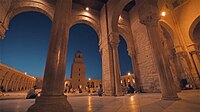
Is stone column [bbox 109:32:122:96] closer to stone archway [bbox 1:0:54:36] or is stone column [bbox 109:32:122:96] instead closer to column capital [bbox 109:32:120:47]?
column capital [bbox 109:32:120:47]

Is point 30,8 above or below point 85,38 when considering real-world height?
below

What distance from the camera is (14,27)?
36.5 meters

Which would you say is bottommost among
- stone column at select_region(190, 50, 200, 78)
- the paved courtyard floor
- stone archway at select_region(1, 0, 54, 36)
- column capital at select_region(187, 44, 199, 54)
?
the paved courtyard floor

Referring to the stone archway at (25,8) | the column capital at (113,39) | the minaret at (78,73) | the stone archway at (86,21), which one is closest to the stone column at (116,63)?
the column capital at (113,39)

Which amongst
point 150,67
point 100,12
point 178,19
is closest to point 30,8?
point 100,12

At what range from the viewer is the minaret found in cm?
3225

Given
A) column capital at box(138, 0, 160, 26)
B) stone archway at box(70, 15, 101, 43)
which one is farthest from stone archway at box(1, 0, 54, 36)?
column capital at box(138, 0, 160, 26)

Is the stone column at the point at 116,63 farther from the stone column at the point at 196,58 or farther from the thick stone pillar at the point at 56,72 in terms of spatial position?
the stone column at the point at 196,58

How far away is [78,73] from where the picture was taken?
1318 inches

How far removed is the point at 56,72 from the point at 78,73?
31.7 metres

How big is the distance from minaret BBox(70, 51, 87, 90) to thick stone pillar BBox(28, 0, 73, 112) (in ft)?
99.3

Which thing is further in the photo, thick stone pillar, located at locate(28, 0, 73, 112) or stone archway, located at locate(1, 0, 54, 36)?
stone archway, located at locate(1, 0, 54, 36)

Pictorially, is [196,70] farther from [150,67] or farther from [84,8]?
[84,8]

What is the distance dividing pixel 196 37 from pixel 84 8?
1339 centimetres
